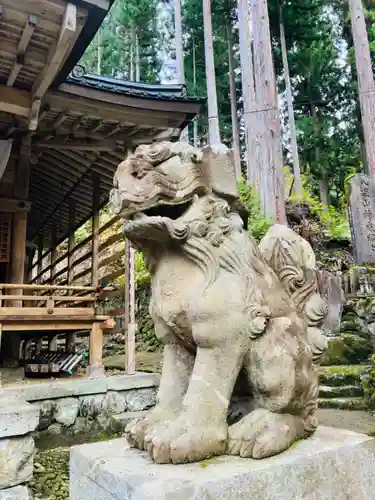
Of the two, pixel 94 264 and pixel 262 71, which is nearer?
pixel 94 264

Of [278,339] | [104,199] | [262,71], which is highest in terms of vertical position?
[262,71]

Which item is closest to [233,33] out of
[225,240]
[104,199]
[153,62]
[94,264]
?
[153,62]

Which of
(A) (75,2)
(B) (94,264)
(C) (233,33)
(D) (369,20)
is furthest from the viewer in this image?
(C) (233,33)

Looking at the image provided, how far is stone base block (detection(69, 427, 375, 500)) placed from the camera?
1.30 m

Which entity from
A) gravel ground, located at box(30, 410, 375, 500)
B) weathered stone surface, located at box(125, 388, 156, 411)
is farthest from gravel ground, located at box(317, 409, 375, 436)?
weathered stone surface, located at box(125, 388, 156, 411)

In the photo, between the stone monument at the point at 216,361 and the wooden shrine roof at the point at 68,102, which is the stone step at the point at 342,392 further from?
the wooden shrine roof at the point at 68,102

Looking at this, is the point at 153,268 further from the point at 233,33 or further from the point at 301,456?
the point at 233,33

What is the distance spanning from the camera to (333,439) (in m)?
1.79

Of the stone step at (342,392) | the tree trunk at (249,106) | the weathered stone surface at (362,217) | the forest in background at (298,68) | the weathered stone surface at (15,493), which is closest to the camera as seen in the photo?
the weathered stone surface at (15,493)

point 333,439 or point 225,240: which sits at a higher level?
point 225,240

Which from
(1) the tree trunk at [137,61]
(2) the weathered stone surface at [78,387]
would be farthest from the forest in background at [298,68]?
(2) the weathered stone surface at [78,387]

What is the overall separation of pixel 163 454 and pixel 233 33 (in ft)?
64.7

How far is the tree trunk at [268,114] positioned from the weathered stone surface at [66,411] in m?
5.01

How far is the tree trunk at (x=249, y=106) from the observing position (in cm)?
912
